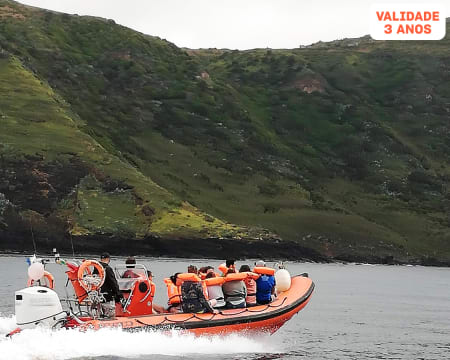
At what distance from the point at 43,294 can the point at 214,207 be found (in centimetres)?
15098

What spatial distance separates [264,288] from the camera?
32.4 m

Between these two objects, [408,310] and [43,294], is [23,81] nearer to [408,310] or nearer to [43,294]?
[408,310]

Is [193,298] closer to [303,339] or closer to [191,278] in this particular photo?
[191,278]

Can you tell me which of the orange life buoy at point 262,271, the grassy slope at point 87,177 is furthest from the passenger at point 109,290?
the grassy slope at point 87,177

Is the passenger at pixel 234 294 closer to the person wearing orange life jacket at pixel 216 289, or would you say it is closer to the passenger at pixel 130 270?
the person wearing orange life jacket at pixel 216 289

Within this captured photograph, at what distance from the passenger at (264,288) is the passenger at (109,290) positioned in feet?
19.8

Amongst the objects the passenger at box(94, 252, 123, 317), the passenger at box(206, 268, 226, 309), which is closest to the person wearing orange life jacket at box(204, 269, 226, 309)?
the passenger at box(206, 268, 226, 309)

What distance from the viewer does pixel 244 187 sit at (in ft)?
634

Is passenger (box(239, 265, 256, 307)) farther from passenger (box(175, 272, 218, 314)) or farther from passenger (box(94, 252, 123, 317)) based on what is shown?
passenger (box(94, 252, 123, 317))

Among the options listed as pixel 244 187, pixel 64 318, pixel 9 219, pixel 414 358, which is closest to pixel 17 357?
pixel 64 318

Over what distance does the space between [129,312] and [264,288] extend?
565 cm

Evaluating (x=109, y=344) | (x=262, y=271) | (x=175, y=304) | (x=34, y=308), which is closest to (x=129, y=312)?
(x=175, y=304)

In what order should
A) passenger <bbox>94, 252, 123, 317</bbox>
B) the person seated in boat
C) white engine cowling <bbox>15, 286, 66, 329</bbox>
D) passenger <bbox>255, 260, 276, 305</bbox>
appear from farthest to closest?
1. passenger <bbox>255, 260, 276, 305</bbox>
2. the person seated in boat
3. passenger <bbox>94, 252, 123, 317</bbox>
4. white engine cowling <bbox>15, 286, 66, 329</bbox>

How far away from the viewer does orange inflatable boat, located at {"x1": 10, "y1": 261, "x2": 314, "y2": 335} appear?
2686 centimetres
